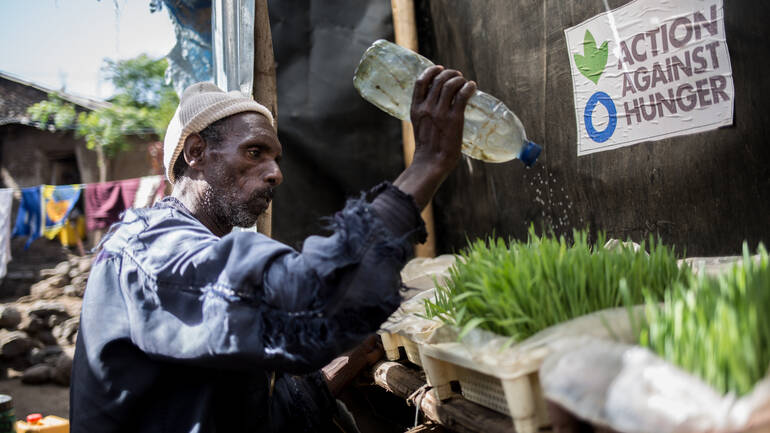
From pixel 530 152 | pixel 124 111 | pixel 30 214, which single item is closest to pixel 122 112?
pixel 124 111

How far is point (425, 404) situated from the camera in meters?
1.84

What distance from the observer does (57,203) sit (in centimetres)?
1162

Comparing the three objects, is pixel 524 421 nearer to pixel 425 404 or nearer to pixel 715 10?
pixel 425 404

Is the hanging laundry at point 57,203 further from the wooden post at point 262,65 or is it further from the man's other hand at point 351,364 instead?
the man's other hand at point 351,364

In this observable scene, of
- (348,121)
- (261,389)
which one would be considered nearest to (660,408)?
(261,389)

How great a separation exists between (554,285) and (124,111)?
16.6 meters

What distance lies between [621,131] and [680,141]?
0.30 metres

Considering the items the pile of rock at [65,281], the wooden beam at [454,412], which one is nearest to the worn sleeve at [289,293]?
the wooden beam at [454,412]

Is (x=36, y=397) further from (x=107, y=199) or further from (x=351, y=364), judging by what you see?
(x=351, y=364)

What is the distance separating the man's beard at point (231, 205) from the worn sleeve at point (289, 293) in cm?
56

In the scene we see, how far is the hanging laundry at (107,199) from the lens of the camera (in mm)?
11188

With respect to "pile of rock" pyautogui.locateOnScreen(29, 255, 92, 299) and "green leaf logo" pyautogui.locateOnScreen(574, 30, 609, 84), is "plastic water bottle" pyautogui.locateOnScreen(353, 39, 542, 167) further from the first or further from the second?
"pile of rock" pyautogui.locateOnScreen(29, 255, 92, 299)

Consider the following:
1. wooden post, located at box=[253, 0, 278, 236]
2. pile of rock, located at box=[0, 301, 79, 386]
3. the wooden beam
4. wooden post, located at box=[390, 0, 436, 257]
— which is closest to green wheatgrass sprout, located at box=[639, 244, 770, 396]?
the wooden beam

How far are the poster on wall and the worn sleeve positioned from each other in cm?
148
